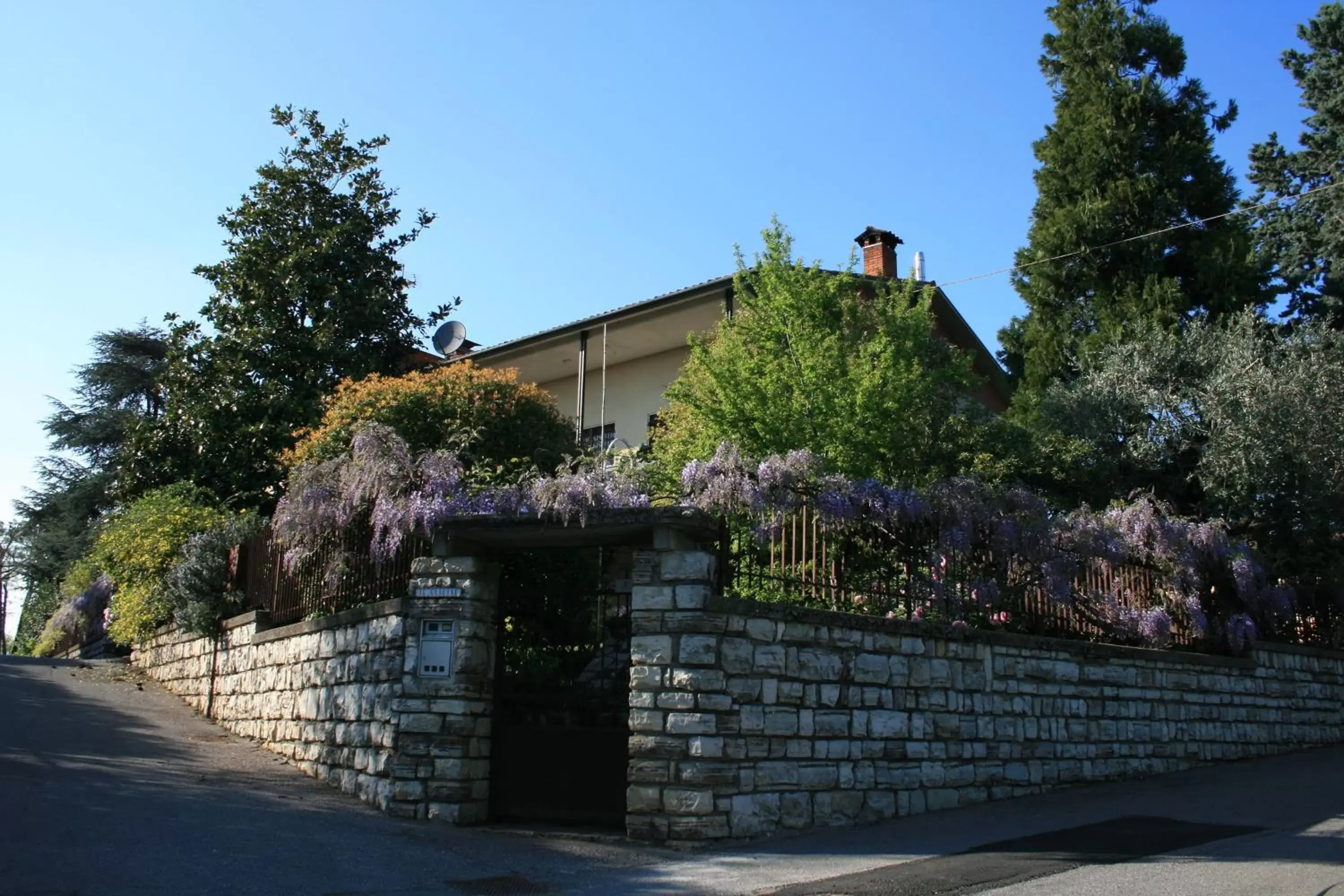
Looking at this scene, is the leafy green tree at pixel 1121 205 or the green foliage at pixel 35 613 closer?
the leafy green tree at pixel 1121 205

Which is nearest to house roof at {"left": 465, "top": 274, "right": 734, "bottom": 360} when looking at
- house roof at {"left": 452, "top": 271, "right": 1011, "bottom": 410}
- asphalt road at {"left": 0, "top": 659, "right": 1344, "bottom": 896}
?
house roof at {"left": 452, "top": 271, "right": 1011, "bottom": 410}

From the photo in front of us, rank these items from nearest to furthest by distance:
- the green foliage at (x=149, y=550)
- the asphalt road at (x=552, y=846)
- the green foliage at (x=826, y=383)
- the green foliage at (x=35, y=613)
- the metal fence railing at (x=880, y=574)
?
the asphalt road at (x=552, y=846), the metal fence railing at (x=880, y=574), the green foliage at (x=826, y=383), the green foliage at (x=149, y=550), the green foliage at (x=35, y=613)

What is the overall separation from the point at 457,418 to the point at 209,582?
13.2 ft

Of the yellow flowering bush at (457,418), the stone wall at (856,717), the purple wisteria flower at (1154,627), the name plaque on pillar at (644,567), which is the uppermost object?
the yellow flowering bush at (457,418)

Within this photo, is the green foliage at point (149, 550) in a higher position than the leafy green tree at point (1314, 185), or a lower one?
lower

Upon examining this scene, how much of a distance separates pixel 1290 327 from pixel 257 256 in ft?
62.9

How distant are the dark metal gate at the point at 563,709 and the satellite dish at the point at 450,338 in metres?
13.6

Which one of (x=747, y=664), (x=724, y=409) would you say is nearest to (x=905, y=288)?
(x=724, y=409)

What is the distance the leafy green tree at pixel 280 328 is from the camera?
1875 cm

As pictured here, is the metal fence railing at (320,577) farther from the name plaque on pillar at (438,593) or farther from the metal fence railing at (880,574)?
the metal fence railing at (880,574)

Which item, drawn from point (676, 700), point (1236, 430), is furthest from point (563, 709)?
point (1236, 430)

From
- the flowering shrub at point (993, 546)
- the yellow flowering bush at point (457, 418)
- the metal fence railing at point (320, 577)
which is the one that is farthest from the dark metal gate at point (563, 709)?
the yellow flowering bush at point (457, 418)

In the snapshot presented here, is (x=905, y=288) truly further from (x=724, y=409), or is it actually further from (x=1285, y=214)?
Result: (x=1285, y=214)

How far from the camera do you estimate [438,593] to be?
9359 mm
